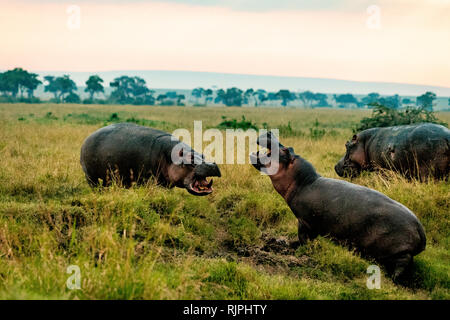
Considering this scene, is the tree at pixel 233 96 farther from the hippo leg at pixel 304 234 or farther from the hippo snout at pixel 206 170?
the hippo leg at pixel 304 234

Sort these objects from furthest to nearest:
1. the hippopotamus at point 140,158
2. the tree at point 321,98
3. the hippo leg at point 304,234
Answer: the tree at point 321,98, the hippopotamus at point 140,158, the hippo leg at point 304,234

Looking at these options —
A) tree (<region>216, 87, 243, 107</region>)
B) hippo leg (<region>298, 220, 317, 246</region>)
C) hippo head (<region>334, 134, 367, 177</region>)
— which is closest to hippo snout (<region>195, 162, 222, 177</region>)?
hippo leg (<region>298, 220, 317, 246</region>)

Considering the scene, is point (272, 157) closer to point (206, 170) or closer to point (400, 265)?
point (206, 170)

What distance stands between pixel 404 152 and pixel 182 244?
5.33 metres

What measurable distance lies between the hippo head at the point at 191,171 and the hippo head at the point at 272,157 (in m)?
0.66

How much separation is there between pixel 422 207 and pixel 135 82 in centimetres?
11471

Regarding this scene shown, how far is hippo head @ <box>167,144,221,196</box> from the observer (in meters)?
6.56

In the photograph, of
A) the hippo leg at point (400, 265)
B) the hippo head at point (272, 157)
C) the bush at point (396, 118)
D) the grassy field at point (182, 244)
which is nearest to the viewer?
the grassy field at point (182, 244)

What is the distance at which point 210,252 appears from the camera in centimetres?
601

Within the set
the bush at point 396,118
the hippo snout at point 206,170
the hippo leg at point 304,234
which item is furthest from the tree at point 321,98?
the hippo leg at point 304,234

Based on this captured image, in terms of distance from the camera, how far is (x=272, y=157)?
6.43 meters

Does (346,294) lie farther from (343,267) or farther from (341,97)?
(341,97)

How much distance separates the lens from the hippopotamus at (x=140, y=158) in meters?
6.86

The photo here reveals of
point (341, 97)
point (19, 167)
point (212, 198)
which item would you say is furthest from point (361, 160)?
point (341, 97)
